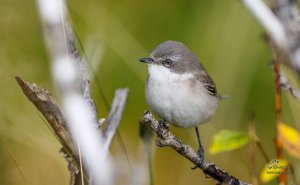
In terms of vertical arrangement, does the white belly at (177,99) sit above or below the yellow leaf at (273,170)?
above

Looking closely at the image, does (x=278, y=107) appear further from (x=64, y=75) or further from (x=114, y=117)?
(x=114, y=117)

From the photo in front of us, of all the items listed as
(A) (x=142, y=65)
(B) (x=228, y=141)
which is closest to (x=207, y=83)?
(A) (x=142, y=65)

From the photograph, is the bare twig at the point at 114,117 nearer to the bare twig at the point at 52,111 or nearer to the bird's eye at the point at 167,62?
the bare twig at the point at 52,111

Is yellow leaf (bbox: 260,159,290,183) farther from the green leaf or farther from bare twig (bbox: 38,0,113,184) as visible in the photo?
bare twig (bbox: 38,0,113,184)

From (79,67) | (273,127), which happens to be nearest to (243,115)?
(273,127)

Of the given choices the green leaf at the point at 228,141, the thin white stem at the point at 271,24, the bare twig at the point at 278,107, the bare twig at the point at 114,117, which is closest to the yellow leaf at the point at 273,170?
the bare twig at the point at 278,107

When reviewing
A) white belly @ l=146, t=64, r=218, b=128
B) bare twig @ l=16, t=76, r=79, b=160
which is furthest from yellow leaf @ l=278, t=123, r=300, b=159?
white belly @ l=146, t=64, r=218, b=128

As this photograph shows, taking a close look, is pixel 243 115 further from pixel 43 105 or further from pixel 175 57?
pixel 43 105
